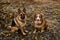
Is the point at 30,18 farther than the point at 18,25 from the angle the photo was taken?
Yes

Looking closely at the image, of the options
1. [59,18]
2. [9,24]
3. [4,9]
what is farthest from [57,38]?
[4,9]

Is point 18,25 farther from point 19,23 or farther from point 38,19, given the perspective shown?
point 38,19

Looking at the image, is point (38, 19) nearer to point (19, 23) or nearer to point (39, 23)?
point (39, 23)

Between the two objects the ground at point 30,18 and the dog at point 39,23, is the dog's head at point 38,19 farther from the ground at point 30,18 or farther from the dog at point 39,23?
the ground at point 30,18

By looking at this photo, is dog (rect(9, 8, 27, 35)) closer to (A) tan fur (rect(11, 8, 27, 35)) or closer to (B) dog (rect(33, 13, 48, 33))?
(A) tan fur (rect(11, 8, 27, 35))

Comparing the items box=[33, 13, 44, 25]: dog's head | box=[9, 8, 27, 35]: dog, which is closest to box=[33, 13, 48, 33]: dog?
box=[33, 13, 44, 25]: dog's head

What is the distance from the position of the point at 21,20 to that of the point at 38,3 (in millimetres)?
507

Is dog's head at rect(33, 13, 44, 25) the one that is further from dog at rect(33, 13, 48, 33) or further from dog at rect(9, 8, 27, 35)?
dog at rect(9, 8, 27, 35)

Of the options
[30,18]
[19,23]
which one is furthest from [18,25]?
[30,18]


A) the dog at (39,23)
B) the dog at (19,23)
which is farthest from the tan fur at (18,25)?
the dog at (39,23)

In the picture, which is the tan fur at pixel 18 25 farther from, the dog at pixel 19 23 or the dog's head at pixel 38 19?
the dog's head at pixel 38 19

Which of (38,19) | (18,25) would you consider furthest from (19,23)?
(38,19)

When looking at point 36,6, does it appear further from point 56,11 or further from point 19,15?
point 19,15

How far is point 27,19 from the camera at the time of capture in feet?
7.50
